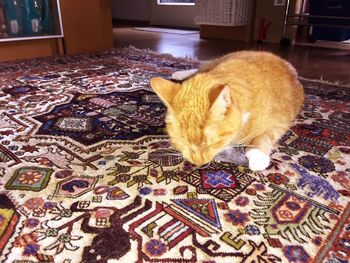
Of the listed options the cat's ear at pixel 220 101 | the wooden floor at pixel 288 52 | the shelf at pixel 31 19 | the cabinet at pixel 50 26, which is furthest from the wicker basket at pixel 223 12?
the cat's ear at pixel 220 101

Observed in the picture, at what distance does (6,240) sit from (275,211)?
0.71m

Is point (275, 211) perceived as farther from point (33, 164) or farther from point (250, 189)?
point (33, 164)

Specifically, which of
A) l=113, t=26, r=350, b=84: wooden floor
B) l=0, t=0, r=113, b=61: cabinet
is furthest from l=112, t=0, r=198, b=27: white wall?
l=0, t=0, r=113, b=61: cabinet

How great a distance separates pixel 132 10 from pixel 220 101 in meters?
6.70

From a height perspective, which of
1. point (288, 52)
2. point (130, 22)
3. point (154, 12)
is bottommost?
point (288, 52)

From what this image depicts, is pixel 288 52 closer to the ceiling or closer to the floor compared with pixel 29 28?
closer to the floor

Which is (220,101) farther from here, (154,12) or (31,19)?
(154,12)

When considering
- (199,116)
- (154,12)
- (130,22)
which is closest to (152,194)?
(199,116)

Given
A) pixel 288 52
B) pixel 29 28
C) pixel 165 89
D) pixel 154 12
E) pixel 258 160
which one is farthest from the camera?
pixel 154 12

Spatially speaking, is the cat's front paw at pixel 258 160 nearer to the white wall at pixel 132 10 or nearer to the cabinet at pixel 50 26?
the cabinet at pixel 50 26

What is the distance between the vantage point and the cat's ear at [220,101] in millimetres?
754

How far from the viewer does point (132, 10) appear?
6.81 metres

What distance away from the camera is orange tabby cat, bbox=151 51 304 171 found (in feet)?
2.77

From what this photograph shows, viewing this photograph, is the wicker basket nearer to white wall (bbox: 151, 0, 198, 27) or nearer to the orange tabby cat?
white wall (bbox: 151, 0, 198, 27)
